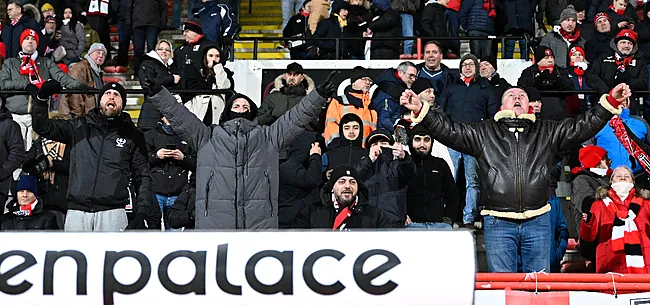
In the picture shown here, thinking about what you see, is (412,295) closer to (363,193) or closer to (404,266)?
(404,266)

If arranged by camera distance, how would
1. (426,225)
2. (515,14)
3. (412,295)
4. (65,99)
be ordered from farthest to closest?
1. (515,14)
2. (65,99)
3. (426,225)
4. (412,295)

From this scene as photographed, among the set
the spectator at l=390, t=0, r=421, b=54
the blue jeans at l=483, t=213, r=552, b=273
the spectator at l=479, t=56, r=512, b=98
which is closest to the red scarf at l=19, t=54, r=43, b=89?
the spectator at l=390, t=0, r=421, b=54

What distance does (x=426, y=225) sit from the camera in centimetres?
893

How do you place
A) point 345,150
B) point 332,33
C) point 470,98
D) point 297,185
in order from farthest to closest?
point 332,33 < point 470,98 < point 345,150 < point 297,185

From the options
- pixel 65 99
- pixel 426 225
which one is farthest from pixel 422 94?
pixel 65 99

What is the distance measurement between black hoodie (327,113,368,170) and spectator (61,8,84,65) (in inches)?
210

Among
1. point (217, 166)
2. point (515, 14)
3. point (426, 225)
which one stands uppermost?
point (515, 14)

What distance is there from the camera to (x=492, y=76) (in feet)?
36.7

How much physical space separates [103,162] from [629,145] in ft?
17.0

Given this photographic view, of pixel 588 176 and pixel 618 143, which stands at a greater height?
pixel 618 143

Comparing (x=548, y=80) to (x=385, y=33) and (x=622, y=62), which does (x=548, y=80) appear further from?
(x=385, y=33)

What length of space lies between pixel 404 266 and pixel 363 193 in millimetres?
3315

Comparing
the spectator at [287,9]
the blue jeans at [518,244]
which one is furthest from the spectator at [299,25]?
the blue jeans at [518,244]

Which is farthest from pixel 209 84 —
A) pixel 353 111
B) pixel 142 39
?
pixel 142 39
